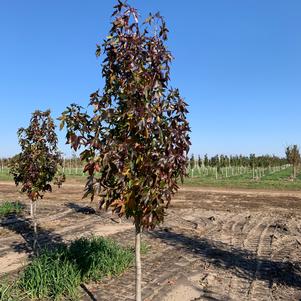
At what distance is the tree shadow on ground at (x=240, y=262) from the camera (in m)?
9.28

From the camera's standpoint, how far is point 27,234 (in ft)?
45.3

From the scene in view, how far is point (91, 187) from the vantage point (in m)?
5.12

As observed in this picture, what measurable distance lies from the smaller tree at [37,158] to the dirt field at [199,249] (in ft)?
5.84

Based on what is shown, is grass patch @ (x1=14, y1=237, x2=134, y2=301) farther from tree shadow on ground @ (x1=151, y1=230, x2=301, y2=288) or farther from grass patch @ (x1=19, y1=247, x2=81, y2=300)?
tree shadow on ground @ (x1=151, y1=230, x2=301, y2=288)

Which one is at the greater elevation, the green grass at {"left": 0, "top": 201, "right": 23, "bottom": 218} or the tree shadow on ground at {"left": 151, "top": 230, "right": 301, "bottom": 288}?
the green grass at {"left": 0, "top": 201, "right": 23, "bottom": 218}

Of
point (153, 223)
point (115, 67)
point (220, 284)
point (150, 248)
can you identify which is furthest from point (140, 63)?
point (150, 248)

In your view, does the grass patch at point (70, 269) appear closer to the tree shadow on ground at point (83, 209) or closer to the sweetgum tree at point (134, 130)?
the sweetgum tree at point (134, 130)

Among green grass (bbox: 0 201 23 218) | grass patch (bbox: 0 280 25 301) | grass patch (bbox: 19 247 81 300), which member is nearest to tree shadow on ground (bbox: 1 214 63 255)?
green grass (bbox: 0 201 23 218)

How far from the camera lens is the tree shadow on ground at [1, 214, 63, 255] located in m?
12.1

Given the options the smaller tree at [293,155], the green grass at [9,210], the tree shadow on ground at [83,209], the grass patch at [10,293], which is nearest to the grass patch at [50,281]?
the grass patch at [10,293]

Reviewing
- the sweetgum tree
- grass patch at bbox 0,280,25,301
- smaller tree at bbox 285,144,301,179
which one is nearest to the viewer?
the sweetgum tree

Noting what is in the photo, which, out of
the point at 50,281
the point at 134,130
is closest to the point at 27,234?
the point at 50,281

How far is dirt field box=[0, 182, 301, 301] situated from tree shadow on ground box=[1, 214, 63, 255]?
0.03 metres

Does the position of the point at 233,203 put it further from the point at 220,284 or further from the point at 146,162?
the point at 146,162
